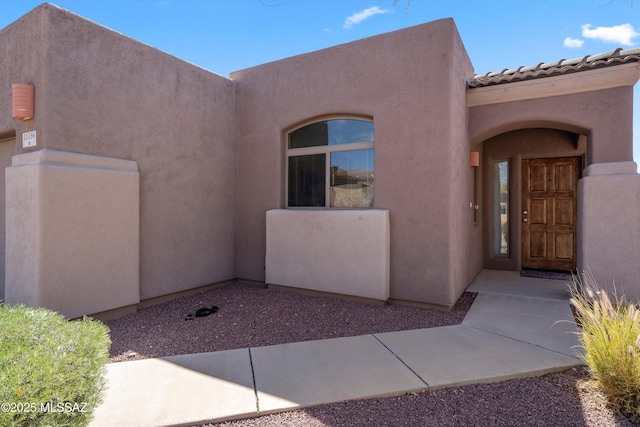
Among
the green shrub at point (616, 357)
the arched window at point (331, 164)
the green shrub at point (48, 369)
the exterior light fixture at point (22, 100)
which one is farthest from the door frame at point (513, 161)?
the exterior light fixture at point (22, 100)

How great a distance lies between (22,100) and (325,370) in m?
5.51

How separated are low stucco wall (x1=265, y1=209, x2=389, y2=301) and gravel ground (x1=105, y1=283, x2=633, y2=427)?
12.0 inches

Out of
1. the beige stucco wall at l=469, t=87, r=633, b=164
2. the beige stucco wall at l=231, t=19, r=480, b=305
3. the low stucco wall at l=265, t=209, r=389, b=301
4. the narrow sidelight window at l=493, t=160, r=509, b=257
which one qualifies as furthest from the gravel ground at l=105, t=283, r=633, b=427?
the beige stucco wall at l=469, t=87, r=633, b=164

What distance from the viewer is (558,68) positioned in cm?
562

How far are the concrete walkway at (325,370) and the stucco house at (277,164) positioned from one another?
56.2 inches

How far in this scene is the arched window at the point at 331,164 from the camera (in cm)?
636

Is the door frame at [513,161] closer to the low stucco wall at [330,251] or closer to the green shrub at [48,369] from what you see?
the low stucco wall at [330,251]

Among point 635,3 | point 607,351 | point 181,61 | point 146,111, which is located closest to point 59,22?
point 146,111

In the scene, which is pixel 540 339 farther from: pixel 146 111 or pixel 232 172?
pixel 146 111

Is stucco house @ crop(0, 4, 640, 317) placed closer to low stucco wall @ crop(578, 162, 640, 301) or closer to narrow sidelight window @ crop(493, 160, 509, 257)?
low stucco wall @ crop(578, 162, 640, 301)

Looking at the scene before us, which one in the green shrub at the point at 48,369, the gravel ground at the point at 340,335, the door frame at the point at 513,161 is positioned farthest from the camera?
the door frame at the point at 513,161

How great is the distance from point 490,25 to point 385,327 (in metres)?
4.40

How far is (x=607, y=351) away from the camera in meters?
2.98

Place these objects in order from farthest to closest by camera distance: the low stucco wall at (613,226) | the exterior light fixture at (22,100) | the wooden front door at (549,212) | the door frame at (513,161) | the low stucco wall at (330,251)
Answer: the wooden front door at (549,212) → the door frame at (513,161) → the low stucco wall at (330,251) → the low stucco wall at (613,226) → the exterior light fixture at (22,100)
